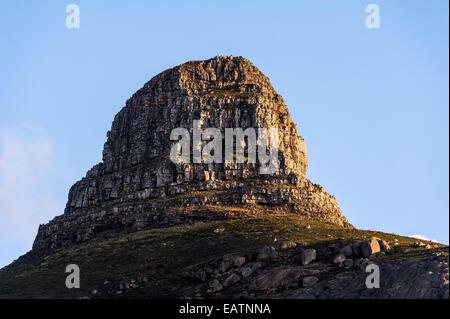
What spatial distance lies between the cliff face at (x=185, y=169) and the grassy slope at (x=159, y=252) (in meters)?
6.34

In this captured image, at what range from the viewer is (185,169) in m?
149

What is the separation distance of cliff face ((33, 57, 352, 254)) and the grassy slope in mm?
6342

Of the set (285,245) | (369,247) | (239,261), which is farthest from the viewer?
(285,245)

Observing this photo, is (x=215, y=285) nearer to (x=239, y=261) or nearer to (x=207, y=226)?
(x=239, y=261)

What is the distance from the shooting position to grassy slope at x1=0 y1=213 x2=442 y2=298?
333ft

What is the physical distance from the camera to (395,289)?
7706 centimetres

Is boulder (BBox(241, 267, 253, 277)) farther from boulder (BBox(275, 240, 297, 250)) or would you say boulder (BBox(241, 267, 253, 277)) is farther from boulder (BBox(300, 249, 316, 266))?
boulder (BBox(275, 240, 297, 250))

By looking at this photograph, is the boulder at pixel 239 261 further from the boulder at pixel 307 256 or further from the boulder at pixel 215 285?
the boulder at pixel 307 256

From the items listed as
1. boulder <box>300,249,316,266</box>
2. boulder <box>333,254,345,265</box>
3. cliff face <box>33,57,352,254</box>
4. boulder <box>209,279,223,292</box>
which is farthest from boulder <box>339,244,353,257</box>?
cliff face <box>33,57,352,254</box>

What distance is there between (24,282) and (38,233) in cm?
4285

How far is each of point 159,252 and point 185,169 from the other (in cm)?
3680

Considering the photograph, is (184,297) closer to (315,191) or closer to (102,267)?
(102,267)

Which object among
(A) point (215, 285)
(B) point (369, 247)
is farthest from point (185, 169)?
(B) point (369, 247)
